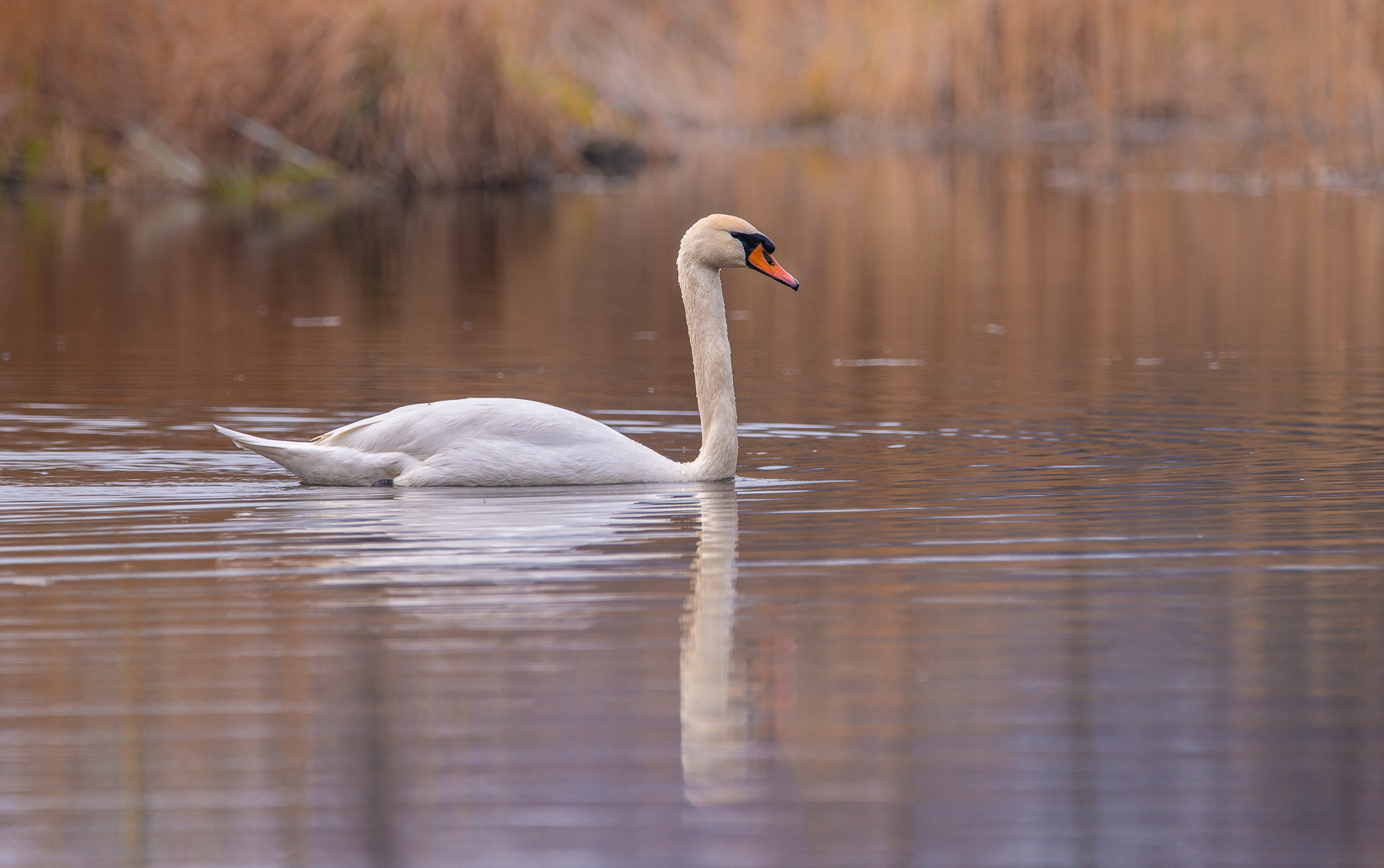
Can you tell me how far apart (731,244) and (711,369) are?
0.47 meters

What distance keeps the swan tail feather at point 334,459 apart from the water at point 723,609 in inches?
5.7

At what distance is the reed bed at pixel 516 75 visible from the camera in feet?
78.7

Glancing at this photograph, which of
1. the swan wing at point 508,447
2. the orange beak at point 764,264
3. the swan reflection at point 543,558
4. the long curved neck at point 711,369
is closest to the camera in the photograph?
the swan reflection at point 543,558

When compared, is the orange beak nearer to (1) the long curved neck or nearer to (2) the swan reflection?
(1) the long curved neck

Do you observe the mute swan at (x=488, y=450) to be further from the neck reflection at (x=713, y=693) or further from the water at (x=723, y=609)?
the neck reflection at (x=713, y=693)

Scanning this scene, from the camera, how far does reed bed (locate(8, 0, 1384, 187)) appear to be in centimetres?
2400

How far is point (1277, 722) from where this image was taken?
14.1 ft

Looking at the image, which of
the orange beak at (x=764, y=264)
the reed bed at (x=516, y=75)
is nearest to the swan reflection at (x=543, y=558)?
the orange beak at (x=764, y=264)

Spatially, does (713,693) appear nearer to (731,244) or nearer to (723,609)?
(723,609)

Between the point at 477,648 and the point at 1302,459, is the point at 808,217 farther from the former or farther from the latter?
the point at 477,648

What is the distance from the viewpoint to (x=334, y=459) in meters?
7.45

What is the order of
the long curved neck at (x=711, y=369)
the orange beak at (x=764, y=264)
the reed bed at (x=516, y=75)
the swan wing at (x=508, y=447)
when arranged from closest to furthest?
the swan wing at (x=508, y=447) < the long curved neck at (x=711, y=369) < the orange beak at (x=764, y=264) < the reed bed at (x=516, y=75)

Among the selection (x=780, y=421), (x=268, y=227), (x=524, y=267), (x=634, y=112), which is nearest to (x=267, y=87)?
(x=268, y=227)

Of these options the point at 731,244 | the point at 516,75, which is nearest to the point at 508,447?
the point at 731,244
